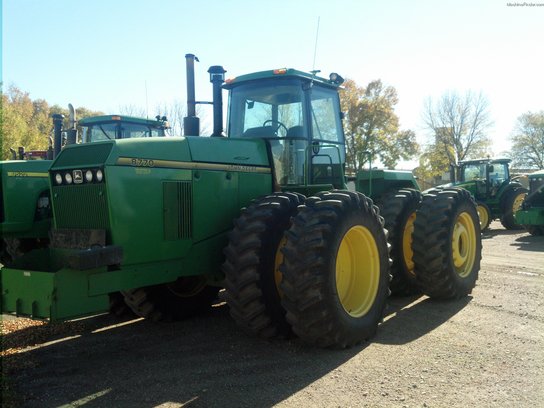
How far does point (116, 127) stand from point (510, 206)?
14.3 metres

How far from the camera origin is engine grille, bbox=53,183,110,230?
438 cm

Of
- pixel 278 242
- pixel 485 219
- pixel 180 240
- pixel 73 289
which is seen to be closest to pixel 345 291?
pixel 278 242

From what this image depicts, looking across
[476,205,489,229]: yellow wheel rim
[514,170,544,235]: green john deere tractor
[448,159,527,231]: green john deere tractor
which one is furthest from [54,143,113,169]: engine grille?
[476,205,489,229]: yellow wheel rim

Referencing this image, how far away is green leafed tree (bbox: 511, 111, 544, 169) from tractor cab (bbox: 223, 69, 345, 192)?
168ft

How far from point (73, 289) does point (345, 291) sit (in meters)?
2.82

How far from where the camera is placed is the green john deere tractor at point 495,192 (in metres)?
18.2

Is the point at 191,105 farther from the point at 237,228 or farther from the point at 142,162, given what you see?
the point at 237,228

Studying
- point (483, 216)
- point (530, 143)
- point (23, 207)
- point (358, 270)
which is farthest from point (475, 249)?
point (530, 143)

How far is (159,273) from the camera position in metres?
4.73

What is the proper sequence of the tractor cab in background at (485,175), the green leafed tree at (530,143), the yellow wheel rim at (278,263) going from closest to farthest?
the yellow wheel rim at (278,263) → the tractor cab in background at (485,175) → the green leafed tree at (530,143)

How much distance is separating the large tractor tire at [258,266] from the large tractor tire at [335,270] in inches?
9.5

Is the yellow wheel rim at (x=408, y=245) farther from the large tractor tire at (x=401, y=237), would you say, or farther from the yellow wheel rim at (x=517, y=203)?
the yellow wheel rim at (x=517, y=203)

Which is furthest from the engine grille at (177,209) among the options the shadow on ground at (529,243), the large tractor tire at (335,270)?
the shadow on ground at (529,243)

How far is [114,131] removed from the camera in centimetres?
1041
